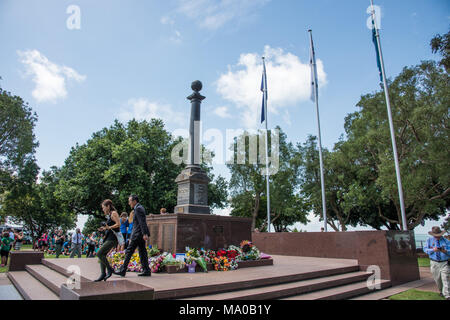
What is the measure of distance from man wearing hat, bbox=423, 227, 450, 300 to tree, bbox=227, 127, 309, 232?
26.2 metres

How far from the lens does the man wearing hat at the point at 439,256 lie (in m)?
7.55

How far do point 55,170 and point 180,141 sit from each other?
12.4m

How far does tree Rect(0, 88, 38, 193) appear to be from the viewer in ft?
84.8

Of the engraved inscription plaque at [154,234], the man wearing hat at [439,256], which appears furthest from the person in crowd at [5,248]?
the man wearing hat at [439,256]

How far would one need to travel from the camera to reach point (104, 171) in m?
23.5

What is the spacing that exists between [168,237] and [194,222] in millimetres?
921

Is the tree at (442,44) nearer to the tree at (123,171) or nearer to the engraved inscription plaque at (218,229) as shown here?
the engraved inscription plaque at (218,229)

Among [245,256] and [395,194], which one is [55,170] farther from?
[395,194]

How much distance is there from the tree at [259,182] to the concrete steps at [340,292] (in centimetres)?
2563

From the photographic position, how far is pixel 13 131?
26.7 meters

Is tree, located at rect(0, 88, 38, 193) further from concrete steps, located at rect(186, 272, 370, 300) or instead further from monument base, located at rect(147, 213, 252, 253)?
concrete steps, located at rect(186, 272, 370, 300)

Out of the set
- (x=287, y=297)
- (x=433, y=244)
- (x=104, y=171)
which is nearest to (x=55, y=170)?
(x=104, y=171)

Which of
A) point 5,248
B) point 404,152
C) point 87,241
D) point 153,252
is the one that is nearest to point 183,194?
point 153,252

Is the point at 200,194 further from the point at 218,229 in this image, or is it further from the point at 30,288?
the point at 30,288
